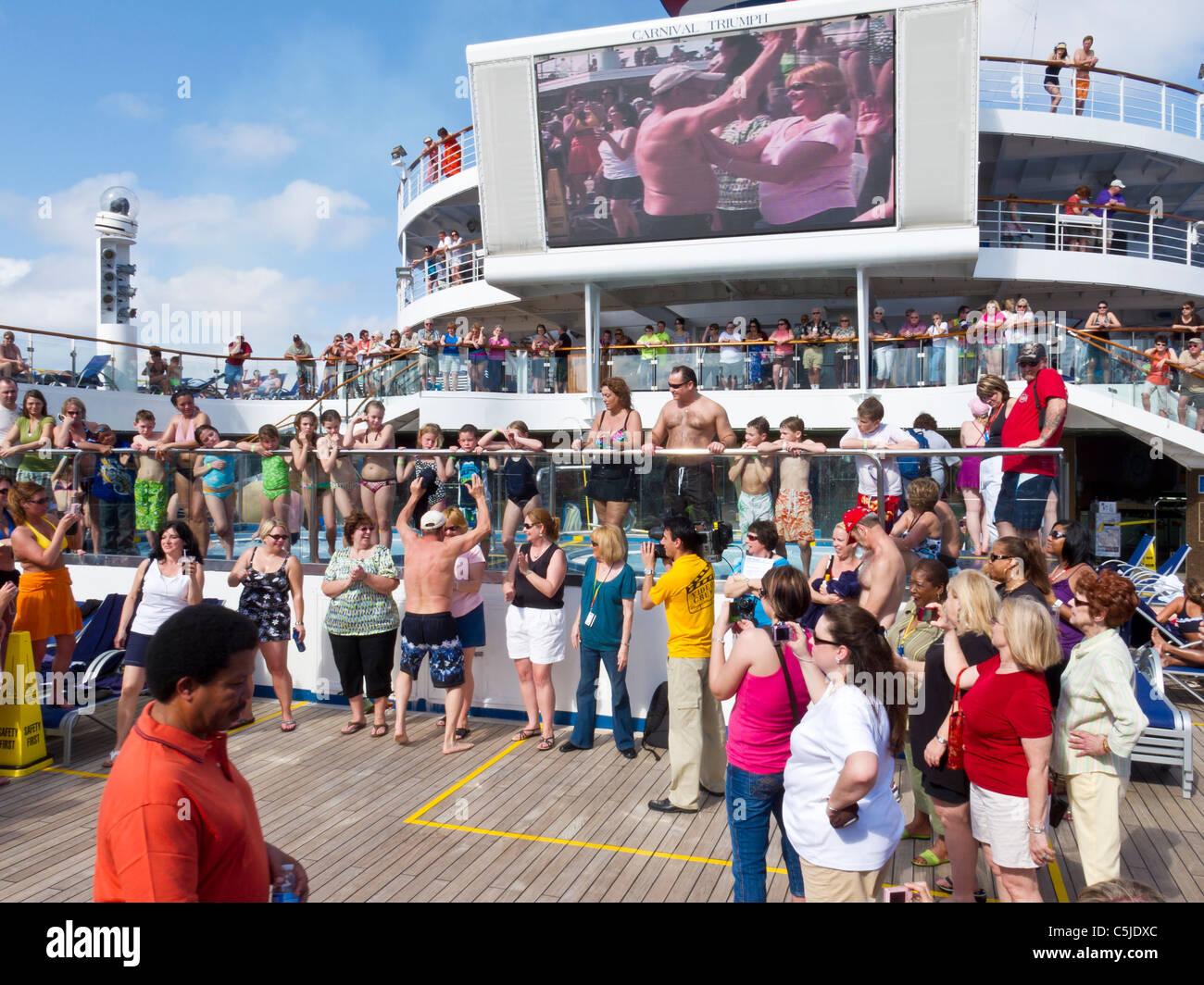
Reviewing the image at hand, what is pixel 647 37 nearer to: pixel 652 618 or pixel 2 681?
pixel 652 618

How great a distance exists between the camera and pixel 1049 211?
21047mm

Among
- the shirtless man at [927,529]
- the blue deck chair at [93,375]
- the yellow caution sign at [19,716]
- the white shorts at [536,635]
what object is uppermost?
the blue deck chair at [93,375]

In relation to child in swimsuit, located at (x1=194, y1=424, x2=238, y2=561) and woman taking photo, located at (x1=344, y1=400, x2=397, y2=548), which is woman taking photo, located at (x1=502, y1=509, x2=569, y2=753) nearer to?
woman taking photo, located at (x1=344, y1=400, x2=397, y2=548)

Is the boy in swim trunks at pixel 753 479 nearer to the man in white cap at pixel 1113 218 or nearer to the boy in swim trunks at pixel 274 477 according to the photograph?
the boy in swim trunks at pixel 274 477

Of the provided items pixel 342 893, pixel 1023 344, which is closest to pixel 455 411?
pixel 1023 344

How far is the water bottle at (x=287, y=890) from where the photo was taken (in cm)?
233

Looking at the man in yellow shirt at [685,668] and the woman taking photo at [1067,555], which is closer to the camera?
the man in yellow shirt at [685,668]

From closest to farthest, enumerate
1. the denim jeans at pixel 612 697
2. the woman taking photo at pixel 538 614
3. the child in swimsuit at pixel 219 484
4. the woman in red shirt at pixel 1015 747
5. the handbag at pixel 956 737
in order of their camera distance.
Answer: the woman in red shirt at pixel 1015 747 < the handbag at pixel 956 737 < the denim jeans at pixel 612 697 < the woman taking photo at pixel 538 614 < the child in swimsuit at pixel 219 484

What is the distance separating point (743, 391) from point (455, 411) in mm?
6724

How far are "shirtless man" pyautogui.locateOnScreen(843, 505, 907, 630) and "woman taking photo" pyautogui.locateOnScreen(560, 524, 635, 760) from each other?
6.09ft

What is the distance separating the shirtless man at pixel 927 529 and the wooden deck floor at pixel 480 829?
5.74ft

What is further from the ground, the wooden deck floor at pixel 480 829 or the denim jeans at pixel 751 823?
the denim jeans at pixel 751 823

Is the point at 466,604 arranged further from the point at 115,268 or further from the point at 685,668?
the point at 115,268

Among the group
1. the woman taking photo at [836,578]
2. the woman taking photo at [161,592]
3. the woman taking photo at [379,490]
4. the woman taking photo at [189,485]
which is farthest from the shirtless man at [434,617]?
the woman taking photo at [189,485]
